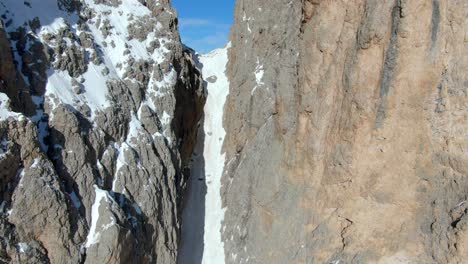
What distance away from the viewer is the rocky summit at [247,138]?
16719 mm

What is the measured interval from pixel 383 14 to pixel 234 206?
40.7 ft

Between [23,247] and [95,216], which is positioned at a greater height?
[95,216]

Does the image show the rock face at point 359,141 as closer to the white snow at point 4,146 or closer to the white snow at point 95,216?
the white snow at point 95,216

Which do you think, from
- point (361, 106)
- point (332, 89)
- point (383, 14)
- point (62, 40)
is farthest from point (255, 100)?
point (62, 40)

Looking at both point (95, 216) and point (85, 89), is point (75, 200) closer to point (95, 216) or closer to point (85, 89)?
point (95, 216)

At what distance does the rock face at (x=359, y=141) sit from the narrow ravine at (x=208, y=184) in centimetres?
154

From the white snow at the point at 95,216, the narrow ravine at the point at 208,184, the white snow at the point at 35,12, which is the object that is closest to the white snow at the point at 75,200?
the white snow at the point at 95,216

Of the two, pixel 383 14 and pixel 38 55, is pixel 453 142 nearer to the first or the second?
pixel 383 14

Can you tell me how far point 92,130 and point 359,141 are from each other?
12.3 meters

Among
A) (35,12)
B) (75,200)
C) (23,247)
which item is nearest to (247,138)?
(75,200)

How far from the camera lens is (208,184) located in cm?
2719

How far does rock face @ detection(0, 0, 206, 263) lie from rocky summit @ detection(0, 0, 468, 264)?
81mm

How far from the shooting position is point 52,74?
21.5 m

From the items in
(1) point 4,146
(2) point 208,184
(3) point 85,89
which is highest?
(3) point 85,89
